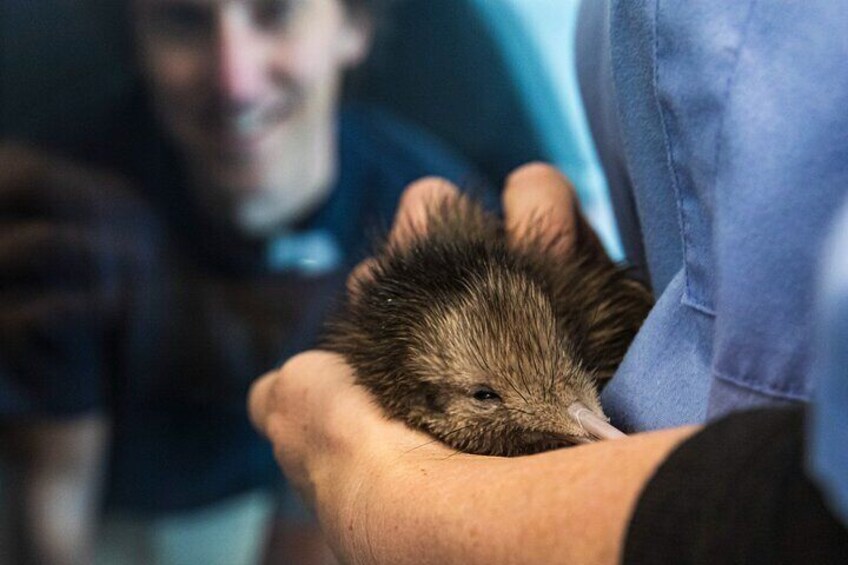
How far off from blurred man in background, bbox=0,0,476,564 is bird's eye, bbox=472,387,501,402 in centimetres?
72

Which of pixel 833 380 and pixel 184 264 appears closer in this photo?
pixel 833 380

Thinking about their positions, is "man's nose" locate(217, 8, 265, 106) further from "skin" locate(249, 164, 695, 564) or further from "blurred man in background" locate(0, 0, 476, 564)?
"skin" locate(249, 164, 695, 564)

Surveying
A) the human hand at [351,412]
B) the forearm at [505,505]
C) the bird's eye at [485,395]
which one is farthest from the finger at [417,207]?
the forearm at [505,505]

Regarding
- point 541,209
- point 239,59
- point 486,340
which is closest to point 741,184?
point 486,340

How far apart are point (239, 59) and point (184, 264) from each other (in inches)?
12.4

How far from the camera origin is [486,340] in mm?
807

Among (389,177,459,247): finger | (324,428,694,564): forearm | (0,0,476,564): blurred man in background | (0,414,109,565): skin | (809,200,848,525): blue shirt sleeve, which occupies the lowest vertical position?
(0,414,109,565): skin

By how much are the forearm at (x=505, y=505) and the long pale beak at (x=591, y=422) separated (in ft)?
0.39

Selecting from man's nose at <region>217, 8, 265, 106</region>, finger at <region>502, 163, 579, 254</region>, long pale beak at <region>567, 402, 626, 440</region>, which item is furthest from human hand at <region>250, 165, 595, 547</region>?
man's nose at <region>217, 8, 265, 106</region>

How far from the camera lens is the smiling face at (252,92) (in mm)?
1428

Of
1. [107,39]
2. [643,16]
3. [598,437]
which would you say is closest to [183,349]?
[107,39]

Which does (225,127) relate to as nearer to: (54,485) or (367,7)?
(367,7)

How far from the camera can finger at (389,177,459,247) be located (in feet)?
3.19

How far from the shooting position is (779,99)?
19.8 inches
